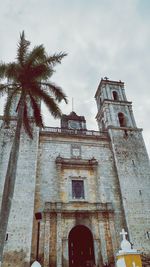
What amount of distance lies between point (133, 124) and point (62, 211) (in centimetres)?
1110

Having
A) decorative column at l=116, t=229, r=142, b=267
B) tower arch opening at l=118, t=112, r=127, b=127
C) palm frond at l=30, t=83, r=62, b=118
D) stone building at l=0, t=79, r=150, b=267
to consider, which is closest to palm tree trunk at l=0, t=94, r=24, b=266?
palm frond at l=30, t=83, r=62, b=118

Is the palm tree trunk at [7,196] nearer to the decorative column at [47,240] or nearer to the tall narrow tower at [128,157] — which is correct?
the decorative column at [47,240]

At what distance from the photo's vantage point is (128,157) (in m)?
18.4

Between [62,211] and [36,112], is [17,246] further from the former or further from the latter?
[36,112]

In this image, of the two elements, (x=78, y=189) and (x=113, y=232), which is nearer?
(x=113, y=232)

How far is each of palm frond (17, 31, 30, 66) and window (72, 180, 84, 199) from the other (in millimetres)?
9709

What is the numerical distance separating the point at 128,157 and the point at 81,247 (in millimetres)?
7929

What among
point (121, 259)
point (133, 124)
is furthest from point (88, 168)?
point (121, 259)

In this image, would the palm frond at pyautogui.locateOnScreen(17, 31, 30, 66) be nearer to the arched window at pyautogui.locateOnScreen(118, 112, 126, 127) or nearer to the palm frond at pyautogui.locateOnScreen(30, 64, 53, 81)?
the palm frond at pyautogui.locateOnScreen(30, 64, 53, 81)

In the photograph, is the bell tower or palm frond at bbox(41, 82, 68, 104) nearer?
palm frond at bbox(41, 82, 68, 104)

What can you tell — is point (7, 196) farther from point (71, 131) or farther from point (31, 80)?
point (71, 131)

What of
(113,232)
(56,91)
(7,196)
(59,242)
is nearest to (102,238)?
(113,232)

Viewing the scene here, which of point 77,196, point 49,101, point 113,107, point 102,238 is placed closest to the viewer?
point 49,101

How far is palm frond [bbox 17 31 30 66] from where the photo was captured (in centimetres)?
1151
